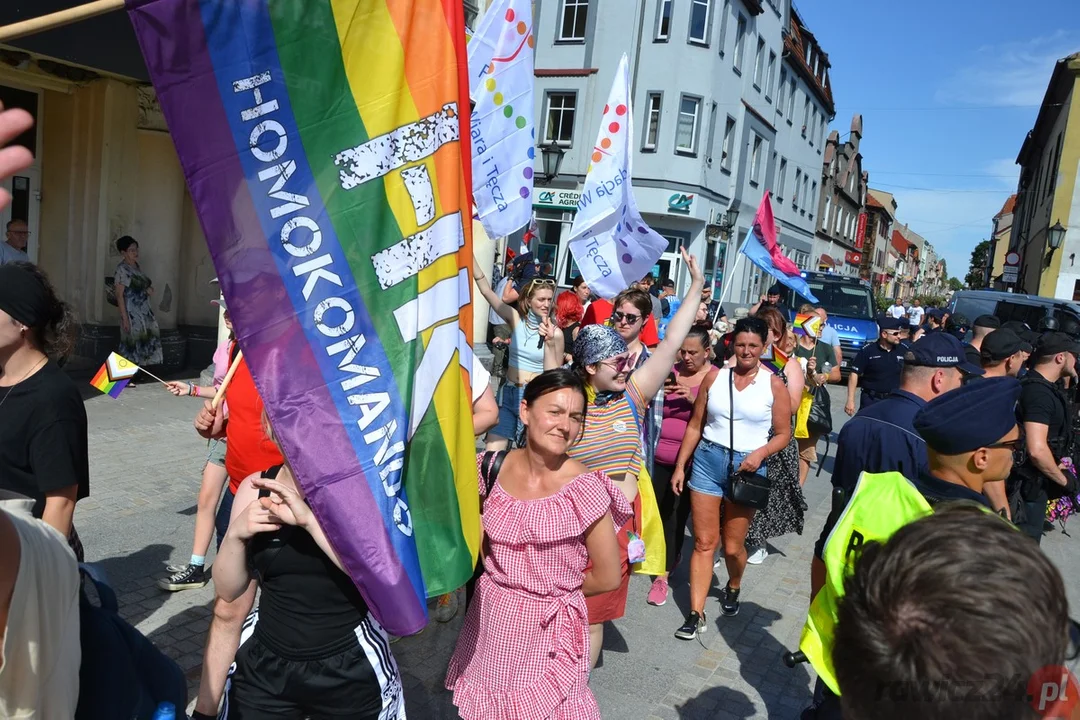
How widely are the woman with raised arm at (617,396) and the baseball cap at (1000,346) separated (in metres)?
2.78

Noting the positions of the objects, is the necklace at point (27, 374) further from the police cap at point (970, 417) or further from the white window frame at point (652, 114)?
the white window frame at point (652, 114)

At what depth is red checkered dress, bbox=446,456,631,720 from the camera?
114 inches

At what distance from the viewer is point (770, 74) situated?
36469mm

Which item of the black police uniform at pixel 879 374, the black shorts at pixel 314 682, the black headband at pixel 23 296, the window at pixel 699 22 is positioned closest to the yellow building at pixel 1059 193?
the window at pixel 699 22

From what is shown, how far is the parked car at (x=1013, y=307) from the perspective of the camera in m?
14.8

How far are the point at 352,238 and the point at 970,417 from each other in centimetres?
204

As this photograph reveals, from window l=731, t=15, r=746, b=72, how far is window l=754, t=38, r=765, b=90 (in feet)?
6.77

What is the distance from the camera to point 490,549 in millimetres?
2996

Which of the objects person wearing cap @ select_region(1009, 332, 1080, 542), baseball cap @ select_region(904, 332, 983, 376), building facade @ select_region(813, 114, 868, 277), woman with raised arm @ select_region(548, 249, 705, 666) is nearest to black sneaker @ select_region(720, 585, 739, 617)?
woman with raised arm @ select_region(548, 249, 705, 666)

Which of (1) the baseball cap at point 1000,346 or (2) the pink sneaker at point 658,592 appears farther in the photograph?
(1) the baseball cap at point 1000,346

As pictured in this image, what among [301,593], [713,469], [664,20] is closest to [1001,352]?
[713,469]

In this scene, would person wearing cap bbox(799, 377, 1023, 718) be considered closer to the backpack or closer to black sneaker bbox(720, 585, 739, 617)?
the backpack

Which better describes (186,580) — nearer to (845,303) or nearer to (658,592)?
(658,592)

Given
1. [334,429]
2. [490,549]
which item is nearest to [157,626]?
[490,549]
